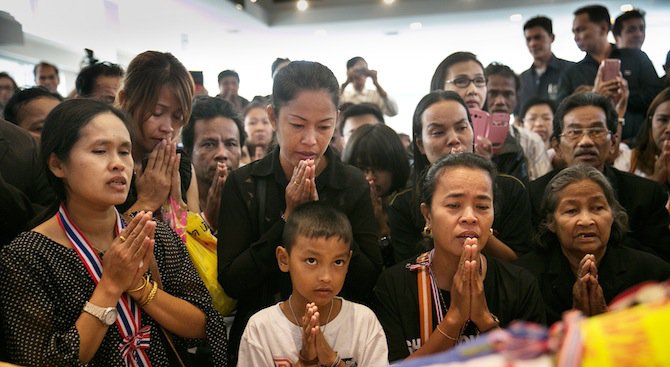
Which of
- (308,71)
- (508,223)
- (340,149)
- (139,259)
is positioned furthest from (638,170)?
(139,259)

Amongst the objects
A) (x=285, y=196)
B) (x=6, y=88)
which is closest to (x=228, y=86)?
(x=6, y=88)

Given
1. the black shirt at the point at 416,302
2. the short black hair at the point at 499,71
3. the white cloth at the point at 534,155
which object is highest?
the short black hair at the point at 499,71

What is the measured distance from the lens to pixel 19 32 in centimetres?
622

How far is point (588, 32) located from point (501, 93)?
0.93m

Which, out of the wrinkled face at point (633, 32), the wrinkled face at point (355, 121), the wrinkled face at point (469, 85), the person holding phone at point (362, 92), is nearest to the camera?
the wrinkled face at point (469, 85)

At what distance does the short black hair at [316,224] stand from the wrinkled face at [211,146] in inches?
37.4

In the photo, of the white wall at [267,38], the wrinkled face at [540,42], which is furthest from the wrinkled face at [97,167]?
the white wall at [267,38]

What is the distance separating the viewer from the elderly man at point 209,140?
2895 millimetres

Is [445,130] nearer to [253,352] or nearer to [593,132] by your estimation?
[593,132]

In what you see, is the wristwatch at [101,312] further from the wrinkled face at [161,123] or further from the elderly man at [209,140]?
the elderly man at [209,140]

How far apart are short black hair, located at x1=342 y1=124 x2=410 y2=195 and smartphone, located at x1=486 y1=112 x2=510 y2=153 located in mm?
451

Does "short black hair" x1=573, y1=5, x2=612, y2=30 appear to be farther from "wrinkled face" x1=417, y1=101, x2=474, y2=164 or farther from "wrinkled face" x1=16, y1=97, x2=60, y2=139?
"wrinkled face" x1=16, y1=97, x2=60, y2=139

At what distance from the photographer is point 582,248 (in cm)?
234

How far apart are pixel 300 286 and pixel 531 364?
131 cm
